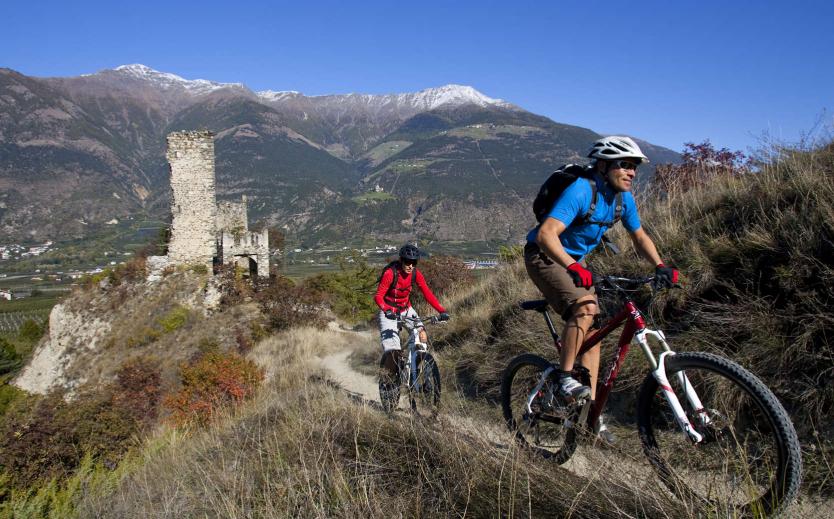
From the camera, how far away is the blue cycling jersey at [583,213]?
10.2 feet

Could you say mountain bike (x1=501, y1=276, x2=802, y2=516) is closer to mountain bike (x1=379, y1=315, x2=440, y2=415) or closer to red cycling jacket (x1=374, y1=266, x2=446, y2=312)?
mountain bike (x1=379, y1=315, x2=440, y2=415)

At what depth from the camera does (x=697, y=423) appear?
8.35 feet

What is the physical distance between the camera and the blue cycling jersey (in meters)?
3.12

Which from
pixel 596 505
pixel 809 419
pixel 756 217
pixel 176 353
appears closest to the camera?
pixel 596 505

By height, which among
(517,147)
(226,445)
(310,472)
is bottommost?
(226,445)

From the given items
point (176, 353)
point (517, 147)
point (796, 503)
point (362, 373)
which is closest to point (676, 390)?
point (796, 503)

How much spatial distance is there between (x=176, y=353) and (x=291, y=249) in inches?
2883

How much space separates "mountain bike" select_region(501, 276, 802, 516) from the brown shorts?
23 centimetres

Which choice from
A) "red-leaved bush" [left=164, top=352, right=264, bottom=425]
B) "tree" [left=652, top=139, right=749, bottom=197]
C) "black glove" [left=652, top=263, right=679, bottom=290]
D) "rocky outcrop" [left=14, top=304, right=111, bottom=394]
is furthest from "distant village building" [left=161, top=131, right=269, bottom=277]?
"black glove" [left=652, top=263, right=679, bottom=290]

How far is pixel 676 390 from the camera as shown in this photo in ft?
9.01

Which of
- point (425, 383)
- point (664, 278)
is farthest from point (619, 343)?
point (425, 383)

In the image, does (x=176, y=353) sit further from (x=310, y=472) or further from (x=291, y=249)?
(x=291, y=249)

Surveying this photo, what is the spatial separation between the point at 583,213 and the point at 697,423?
53.1 inches

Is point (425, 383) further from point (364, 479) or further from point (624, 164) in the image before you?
point (624, 164)
